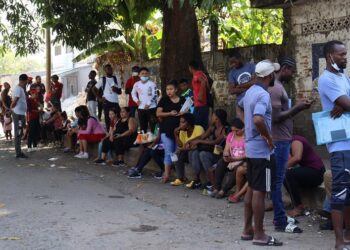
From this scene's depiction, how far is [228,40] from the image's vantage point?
16.5m

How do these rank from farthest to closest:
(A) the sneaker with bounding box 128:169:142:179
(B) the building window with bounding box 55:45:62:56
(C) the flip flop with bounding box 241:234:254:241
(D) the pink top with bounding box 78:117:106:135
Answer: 1. (B) the building window with bounding box 55:45:62:56
2. (D) the pink top with bounding box 78:117:106:135
3. (A) the sneaker with bounding box 128:169:142:179
4. (C) the flip flop with bounding box 241:234:254:241

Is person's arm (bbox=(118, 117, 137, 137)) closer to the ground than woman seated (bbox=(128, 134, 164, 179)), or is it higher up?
higher up

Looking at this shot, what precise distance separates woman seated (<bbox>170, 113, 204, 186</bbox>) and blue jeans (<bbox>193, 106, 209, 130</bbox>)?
1.91 feet

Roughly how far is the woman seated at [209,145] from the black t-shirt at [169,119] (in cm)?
68

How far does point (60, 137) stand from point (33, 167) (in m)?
3.85

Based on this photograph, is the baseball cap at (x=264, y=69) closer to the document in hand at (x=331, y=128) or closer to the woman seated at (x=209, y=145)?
the document in hand at (x=331, y=128)

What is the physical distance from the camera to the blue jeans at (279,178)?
6.28 m

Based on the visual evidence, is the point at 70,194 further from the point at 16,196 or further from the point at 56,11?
the point at 56,11

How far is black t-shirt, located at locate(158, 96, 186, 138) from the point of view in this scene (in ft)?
32.3

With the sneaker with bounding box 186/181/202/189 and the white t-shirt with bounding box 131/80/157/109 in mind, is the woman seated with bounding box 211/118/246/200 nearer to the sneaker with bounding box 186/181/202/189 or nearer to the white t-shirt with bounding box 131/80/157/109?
the sneaker with bounding box 186/181/202/189

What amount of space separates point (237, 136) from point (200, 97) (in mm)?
2014

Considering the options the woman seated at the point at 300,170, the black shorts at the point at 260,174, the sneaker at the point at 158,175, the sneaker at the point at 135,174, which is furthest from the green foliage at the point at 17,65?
the black shorts at the point at 260,174

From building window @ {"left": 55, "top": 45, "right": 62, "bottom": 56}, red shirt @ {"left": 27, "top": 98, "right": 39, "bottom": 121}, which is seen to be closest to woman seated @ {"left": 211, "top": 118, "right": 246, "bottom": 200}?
red shirt @ {"left": 27, "top": 98, "right": 39, "bottom": 121}

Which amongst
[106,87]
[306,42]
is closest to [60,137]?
[106,87]
